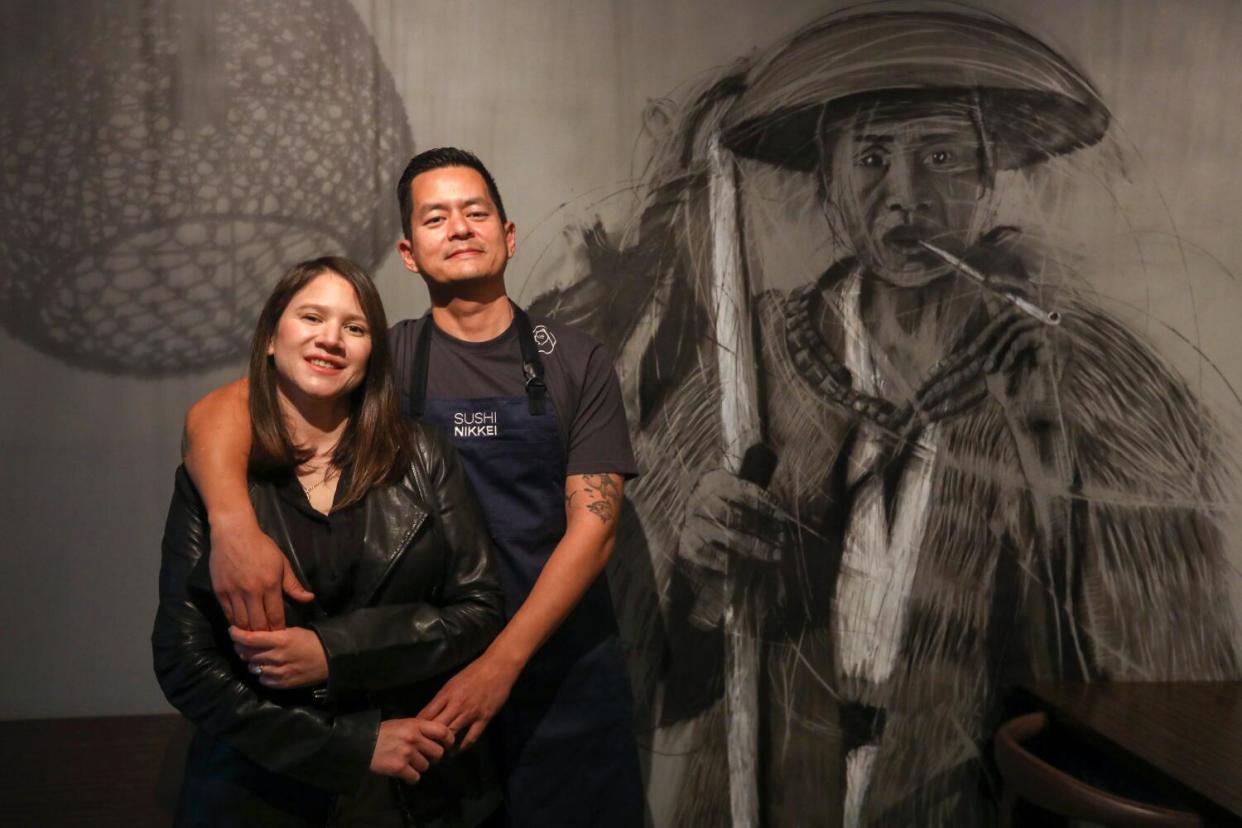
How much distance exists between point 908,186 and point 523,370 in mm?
1042

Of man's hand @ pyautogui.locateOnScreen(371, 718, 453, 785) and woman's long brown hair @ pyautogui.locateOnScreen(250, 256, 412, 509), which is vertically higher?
woman's long brown hair @ pyautogui.locateOnScreen(250, 256, 412, 509)

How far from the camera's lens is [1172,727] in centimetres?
188

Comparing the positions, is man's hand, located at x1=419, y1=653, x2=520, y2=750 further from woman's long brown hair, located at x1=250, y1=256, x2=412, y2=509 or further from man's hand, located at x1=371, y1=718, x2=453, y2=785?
woman's long brown hair, located at x1=250, y1=256, x2=412, y2=509

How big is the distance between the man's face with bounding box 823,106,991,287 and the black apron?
0.88 metres

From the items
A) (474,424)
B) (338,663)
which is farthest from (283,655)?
(474,424)

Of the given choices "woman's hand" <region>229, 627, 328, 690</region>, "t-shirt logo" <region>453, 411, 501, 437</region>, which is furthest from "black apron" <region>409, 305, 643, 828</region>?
Answer: "woman's hand" <region>229, 627, 328, 690</region>

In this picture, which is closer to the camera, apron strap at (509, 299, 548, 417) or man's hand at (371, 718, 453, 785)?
man's hand at (371, 718, 453, 785)

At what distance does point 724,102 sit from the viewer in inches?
82.5

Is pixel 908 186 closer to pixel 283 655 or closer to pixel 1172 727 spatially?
pixel 1172 727

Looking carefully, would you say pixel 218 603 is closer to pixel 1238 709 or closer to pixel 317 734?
pixel 317 734

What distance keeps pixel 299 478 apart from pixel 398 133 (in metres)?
0.95

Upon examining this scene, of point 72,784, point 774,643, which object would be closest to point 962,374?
point 774,643

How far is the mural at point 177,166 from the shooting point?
76.6 inches

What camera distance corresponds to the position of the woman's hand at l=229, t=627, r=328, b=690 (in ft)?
4.02
